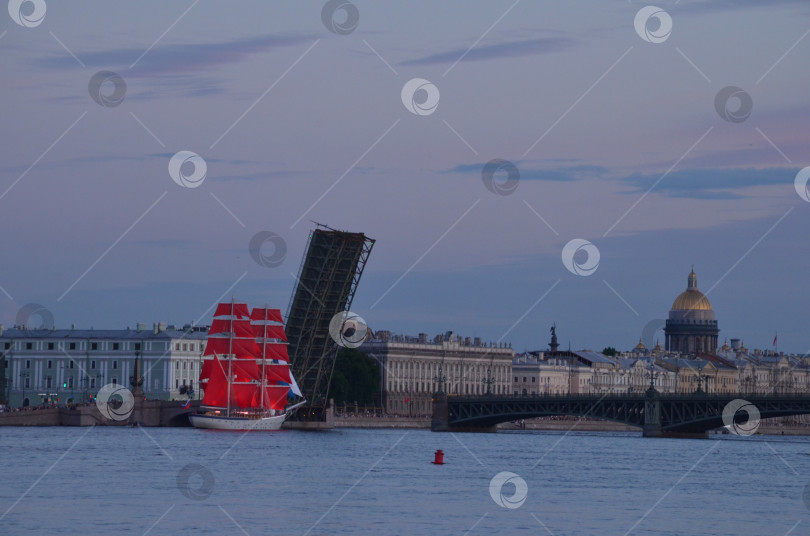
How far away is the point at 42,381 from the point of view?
82.4 m

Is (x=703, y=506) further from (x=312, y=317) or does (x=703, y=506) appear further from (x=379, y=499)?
(x=312, y=317)

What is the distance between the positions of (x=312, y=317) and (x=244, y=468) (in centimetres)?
1607

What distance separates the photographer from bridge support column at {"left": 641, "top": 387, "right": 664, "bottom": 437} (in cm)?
5978

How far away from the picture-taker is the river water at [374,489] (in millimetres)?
23922

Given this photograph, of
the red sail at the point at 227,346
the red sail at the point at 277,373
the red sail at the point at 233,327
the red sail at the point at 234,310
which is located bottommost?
the red sail at the point at 277,373

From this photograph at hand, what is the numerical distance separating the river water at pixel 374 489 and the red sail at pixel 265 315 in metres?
10.4

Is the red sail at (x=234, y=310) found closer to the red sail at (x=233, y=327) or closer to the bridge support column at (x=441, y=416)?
the red sail at (x=233, y=327)

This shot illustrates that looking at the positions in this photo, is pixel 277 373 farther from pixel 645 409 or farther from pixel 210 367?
pixel 645 409

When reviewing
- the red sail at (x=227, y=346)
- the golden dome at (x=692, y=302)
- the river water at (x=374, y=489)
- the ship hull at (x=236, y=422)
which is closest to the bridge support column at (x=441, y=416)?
the ship hull at (x=236, y=422)

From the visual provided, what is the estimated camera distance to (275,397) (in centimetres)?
5859

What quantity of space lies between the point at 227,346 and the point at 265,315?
197 cm

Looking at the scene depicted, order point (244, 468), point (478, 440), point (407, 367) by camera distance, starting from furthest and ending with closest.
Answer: point (407, 367) → point (478, 440) → point (244, 468)

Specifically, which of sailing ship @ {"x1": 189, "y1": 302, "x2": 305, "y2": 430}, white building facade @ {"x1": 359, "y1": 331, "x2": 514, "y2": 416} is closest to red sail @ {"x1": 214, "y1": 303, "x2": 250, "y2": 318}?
sailing ship @ {"x1": 189, "y1": 302, "x2": 305, "y2": 430}

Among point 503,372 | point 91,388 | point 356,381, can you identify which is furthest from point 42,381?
point 503,372
